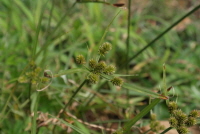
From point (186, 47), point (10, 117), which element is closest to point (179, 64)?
point (186, 47)

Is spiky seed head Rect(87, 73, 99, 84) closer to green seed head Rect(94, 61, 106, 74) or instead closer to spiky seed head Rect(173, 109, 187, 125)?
green seed head Rect(94, 61, 106, 74)

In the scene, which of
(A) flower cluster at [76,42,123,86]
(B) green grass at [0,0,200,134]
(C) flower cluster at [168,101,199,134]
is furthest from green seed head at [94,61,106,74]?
(B) green grass at [0,0,200,134]

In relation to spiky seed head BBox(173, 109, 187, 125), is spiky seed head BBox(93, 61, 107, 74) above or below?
above

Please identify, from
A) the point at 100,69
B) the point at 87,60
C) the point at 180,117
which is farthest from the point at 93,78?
the point at 87,60

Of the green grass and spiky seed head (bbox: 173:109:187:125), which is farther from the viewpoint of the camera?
the green grass

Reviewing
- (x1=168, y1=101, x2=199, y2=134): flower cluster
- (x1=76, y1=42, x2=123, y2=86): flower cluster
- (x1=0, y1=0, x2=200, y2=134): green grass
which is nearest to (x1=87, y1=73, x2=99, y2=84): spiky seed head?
(x1=76, y1=42, x2=123, y2=86): flower cluster

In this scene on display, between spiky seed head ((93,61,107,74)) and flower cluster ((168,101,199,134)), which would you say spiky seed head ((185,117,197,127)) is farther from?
spiky seed head ((93,61,107,74))

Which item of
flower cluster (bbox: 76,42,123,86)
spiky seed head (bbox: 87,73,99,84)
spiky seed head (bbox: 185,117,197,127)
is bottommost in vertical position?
spiky seed head (bbox: 185,117,197,127)

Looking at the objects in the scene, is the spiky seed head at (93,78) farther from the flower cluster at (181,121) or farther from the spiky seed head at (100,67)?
the flower cluster at (181,121)

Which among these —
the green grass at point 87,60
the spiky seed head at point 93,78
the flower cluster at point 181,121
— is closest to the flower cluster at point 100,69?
the spiky seed head at point 93,78
